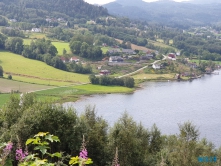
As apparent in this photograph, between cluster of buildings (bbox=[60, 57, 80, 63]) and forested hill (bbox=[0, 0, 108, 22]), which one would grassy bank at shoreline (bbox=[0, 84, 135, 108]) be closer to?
cluster of buildings (bbox=[60, 57, 80, 63])

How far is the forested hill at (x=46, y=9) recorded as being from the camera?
391 ft

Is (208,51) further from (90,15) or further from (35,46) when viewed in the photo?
(90,15)

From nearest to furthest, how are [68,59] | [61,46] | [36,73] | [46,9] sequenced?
[36,73] < [68,59] < [61,46] < [46,9]

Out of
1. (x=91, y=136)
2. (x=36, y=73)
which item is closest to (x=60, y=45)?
(x=36, y=73)

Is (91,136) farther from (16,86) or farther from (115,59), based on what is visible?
(115,59)

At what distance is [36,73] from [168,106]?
24127 mm

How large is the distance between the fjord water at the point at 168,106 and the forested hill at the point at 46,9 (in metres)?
75.6

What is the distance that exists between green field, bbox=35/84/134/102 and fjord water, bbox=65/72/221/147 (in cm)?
167

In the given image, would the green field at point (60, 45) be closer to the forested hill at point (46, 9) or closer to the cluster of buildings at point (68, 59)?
the cluster of buildings at point (68, 59)

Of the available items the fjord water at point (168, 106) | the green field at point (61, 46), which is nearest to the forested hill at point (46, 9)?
the green field at point (61, 46)

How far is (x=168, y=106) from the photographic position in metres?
42.9

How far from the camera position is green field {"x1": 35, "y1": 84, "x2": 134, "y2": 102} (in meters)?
43.0

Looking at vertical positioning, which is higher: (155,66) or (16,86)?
(155,66)

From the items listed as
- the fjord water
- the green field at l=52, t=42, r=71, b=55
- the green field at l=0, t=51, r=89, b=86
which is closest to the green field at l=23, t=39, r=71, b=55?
the green field at l=52, t=42, r=71, b=55
